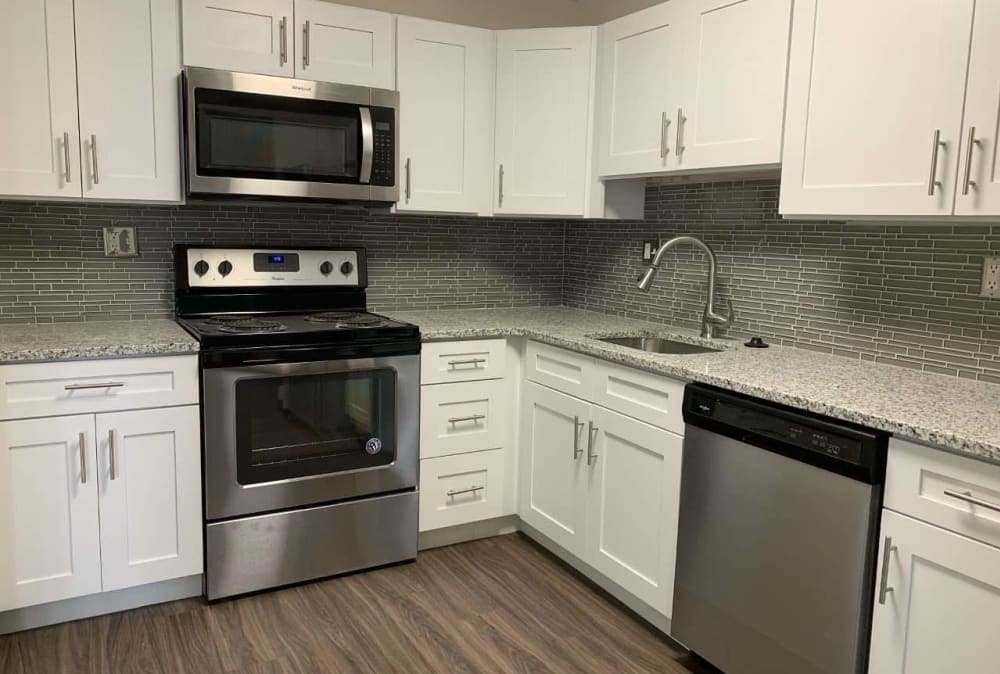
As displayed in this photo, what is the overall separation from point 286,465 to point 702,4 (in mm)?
2059

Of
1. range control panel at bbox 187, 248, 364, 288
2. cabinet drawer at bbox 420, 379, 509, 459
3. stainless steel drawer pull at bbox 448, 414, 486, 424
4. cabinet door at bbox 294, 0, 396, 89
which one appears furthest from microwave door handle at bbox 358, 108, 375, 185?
stainless steel drawer pull at bbox 448, 414, 486, 424

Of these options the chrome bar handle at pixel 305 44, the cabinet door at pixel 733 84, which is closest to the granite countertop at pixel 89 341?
the chrome bar handle at pixel 305 44

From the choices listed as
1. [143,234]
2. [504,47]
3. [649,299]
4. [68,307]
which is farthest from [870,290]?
[68,307]

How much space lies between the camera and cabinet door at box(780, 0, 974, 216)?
Answer: 1788 mm

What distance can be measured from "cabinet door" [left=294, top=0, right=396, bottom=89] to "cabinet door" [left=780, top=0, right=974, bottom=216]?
4.88 feet

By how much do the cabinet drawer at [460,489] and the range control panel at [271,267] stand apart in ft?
2.84

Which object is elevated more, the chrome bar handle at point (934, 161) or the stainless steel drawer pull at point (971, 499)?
the chrome bar handle at point (934, 161)

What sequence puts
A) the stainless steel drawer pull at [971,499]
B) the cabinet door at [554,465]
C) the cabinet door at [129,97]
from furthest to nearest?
the cabinet door at [554,465]
the cabinet door at [129,97]
the stainless steel drawer pull at [971,499]

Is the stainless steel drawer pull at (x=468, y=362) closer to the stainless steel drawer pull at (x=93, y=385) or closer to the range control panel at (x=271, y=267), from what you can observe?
the range control panel at (x=271, y=267)

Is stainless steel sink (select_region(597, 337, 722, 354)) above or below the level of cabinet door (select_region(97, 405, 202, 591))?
above

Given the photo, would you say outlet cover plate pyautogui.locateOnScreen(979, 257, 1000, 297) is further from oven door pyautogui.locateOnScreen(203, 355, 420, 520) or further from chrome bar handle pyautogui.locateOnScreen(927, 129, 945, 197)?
oven door pyautogui.locateOnScreen(203, 355, 420, 520)

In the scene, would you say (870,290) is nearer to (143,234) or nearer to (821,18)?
(821,18)

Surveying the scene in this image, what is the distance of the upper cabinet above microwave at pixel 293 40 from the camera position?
2.55 m

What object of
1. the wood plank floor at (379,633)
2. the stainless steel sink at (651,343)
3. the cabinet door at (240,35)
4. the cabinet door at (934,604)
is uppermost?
the cabinet door at (240,35)
